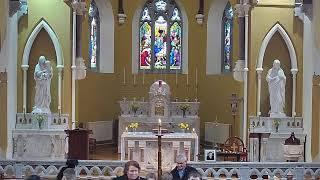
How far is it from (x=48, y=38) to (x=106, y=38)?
424cm

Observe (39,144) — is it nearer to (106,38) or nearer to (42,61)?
(42,61)

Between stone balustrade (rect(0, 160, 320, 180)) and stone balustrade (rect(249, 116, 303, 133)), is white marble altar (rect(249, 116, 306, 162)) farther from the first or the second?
stone balustrade (rect(0, 160, 320, 180))

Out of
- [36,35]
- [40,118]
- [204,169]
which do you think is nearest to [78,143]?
[40,118]

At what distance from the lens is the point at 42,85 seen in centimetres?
1712

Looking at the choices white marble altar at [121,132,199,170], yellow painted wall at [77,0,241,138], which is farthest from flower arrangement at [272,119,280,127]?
yellow painted wall at [77,0,241,138]

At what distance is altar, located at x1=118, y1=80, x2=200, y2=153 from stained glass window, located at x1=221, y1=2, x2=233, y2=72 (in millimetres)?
1902

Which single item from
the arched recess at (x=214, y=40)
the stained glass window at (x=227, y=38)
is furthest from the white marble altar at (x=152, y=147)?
the arched recess at (x=214, y=40)

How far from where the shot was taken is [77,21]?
18.0 m

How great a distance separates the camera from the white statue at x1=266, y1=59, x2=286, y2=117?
55.8ft

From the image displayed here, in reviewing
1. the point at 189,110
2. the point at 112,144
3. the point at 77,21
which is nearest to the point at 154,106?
the point at 189,110

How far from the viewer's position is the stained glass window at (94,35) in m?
21.5

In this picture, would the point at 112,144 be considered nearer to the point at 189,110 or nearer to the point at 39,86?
the point at 189,110

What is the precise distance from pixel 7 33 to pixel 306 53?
7.84 m

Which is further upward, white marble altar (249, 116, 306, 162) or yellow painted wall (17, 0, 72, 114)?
yellow painted wall (17, 0, 72, 114)
